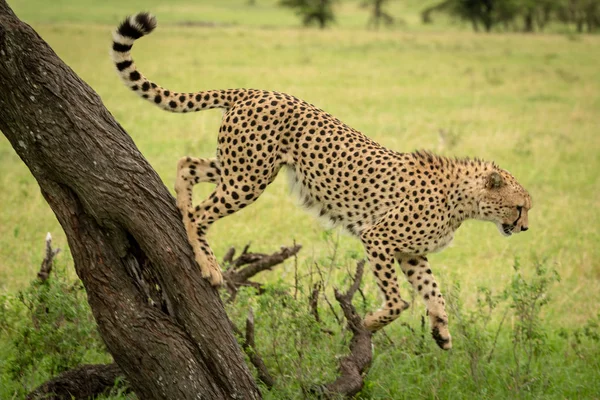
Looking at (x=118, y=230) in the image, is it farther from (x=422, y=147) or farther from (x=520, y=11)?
(x=520, y=11)

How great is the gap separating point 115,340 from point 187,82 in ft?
42.7

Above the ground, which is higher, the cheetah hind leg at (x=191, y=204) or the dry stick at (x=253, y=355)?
the cheetah hind leg at (x=191, y=204)

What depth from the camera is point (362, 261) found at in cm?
496

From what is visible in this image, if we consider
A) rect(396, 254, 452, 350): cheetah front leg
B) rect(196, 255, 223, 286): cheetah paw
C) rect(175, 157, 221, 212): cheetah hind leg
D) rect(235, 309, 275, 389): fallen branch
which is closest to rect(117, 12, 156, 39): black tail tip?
rect(175, 157, 221, 212): cheetah hind leg

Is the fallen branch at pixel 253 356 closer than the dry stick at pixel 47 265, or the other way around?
the fallen branch at pixel 253 356

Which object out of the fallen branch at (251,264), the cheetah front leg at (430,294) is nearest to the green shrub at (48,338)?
the fallen branch at (251,264)

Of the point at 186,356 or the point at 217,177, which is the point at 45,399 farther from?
the point at 217,177

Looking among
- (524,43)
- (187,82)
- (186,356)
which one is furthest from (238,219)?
(524,43)

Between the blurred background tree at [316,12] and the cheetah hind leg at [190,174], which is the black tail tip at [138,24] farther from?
the blurred background tree at [316,12]

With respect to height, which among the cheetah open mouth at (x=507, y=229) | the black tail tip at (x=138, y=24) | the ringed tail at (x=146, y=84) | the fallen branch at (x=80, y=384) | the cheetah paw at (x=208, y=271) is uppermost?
the black tail tip at (x=138, y=24)

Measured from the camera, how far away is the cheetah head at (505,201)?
479cm

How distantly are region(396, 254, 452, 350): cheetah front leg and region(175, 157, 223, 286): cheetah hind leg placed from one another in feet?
3.90

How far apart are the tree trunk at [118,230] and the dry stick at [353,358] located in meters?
0.59

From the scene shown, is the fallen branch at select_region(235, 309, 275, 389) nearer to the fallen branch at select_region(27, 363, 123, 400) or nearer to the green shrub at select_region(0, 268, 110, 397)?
the fallen branch at select_region(27, 363, 123, 400)
